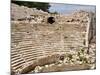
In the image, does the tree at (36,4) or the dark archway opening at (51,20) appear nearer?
the tree at (36,4)

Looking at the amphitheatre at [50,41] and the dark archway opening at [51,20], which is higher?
the dark archway opening at [51,20]

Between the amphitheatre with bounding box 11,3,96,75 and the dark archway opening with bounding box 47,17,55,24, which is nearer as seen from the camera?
the amphitheatre with bounding box 11,3,96,75

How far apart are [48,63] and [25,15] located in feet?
2.00

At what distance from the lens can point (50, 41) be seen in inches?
93.2

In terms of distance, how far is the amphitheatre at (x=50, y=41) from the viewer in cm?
223

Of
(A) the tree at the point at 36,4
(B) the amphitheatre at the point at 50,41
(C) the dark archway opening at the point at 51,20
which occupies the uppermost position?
(A) the tree at the point at 36,4

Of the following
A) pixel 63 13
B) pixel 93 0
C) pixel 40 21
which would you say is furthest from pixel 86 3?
pixel 40 21

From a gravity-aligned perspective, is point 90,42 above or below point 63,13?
below

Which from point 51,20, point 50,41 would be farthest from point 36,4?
point 50,41

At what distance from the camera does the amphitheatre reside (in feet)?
7.33

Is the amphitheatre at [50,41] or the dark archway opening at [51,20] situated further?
the dark archway opening at [51,20]

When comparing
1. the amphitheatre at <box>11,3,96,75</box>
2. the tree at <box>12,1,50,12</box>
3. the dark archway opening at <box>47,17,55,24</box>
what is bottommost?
the amphitheatre at <box>11,3,96,75</box>

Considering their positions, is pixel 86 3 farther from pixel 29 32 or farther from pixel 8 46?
pixel 8 46
